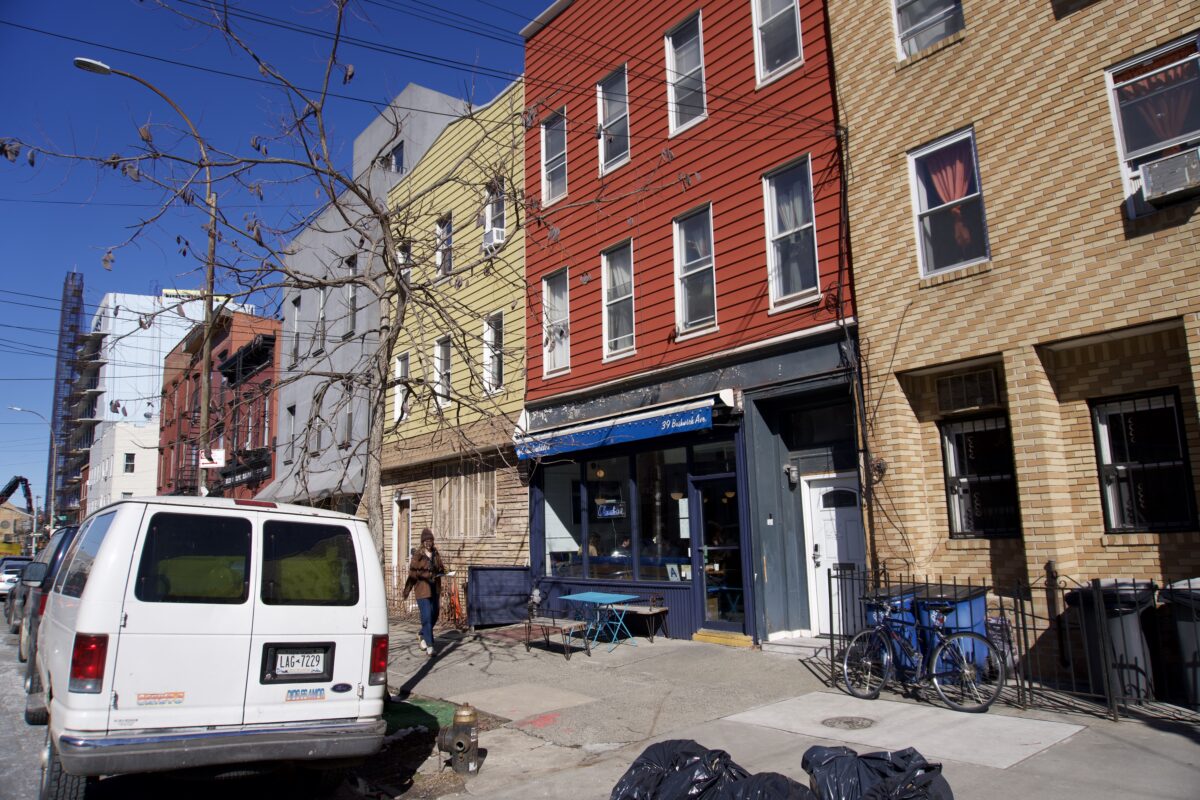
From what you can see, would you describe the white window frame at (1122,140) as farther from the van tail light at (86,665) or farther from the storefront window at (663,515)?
the van tail light at (86,665)

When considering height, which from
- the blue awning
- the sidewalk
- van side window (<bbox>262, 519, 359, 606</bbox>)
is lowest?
the sidewalk

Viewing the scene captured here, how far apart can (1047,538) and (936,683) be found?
1.98 metres

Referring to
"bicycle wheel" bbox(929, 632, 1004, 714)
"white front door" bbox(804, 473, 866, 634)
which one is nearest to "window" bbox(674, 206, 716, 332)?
"white front door" bbox(804, 473, 866, 634)

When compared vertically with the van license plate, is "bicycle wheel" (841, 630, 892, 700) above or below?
below

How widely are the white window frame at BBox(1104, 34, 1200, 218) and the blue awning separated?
5475 mm

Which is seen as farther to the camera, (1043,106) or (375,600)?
(1043,106)

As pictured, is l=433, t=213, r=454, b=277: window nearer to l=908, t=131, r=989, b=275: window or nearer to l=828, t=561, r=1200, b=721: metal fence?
l=908, t=131, r=989, b=275: window

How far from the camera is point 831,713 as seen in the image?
7.64 meters

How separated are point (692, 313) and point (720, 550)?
3617 millimetres

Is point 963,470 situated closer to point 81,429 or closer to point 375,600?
point 375,600

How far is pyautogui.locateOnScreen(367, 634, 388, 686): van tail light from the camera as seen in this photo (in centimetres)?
581

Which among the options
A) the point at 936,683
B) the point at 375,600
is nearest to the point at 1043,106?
the point at 936,683

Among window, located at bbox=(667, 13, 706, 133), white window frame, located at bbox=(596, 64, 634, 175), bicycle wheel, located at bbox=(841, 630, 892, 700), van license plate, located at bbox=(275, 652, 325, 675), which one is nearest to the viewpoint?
van license plate, located at bbox=(275, 652, 325, 675)

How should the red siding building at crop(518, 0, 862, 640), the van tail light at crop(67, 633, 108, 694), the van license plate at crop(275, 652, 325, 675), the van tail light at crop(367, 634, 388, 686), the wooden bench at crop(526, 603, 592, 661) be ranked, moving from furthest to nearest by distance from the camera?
the wooden bench at crop(526, 603, 592, 661) → the red siding building at crop(518, 0, 862, 640) → the van tail light at crop(367, 634, 388, 686) → the van license plate at crop(275, 652, 325, 675) → the van tail light at crop(67, 633, 108, 694)
